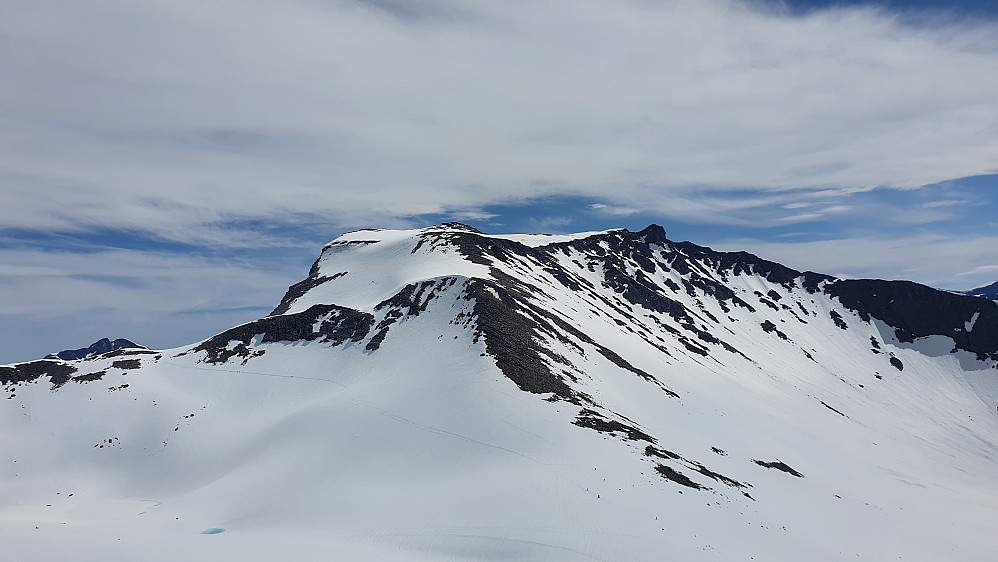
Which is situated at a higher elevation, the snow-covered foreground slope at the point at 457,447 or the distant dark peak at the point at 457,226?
the distant dark peak at the point at 457,226

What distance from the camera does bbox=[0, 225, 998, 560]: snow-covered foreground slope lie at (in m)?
36.2

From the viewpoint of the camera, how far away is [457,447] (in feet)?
156

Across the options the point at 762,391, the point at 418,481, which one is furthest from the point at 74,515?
the point at 762,391

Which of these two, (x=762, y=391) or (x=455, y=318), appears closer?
(x=455, y=318)

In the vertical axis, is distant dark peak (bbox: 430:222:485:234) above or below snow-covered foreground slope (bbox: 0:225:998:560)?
above

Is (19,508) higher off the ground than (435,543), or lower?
lower

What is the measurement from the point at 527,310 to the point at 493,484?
40.8 m

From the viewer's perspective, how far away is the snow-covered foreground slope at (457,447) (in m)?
36.2

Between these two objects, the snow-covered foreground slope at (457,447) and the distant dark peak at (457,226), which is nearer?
the snow-covered foreground slope at (457,447)

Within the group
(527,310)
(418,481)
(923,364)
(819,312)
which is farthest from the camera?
(819,312)

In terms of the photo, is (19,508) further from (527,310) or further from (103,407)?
(527,310)

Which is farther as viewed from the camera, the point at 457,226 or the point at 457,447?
the point at 457,226

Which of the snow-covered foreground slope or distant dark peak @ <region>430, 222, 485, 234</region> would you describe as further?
distant dark peak @ <region>430, 222, 485, 234</region>

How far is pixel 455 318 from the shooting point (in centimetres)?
7400
